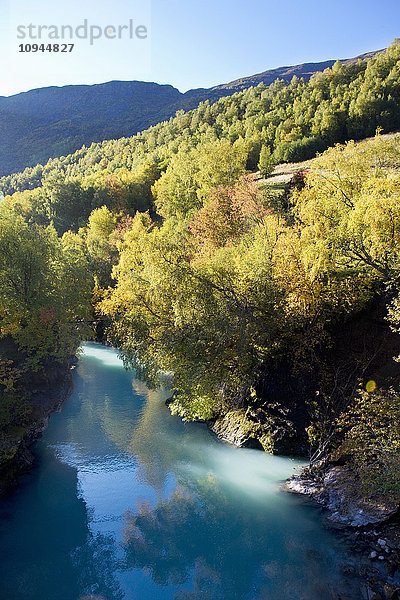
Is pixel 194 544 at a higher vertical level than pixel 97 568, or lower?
lower

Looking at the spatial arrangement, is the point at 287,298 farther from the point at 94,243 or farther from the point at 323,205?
the point at 94,243

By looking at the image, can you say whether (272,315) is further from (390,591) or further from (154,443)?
(390,591)

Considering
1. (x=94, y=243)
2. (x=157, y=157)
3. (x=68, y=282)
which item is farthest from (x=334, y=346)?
(x=157, y=157)

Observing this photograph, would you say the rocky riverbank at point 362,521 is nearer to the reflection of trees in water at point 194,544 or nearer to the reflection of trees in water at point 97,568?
the reflection of trees in water at point 194,544

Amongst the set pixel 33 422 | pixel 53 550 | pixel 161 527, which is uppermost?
pixel 33 422

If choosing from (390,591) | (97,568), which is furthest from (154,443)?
(390,591)
